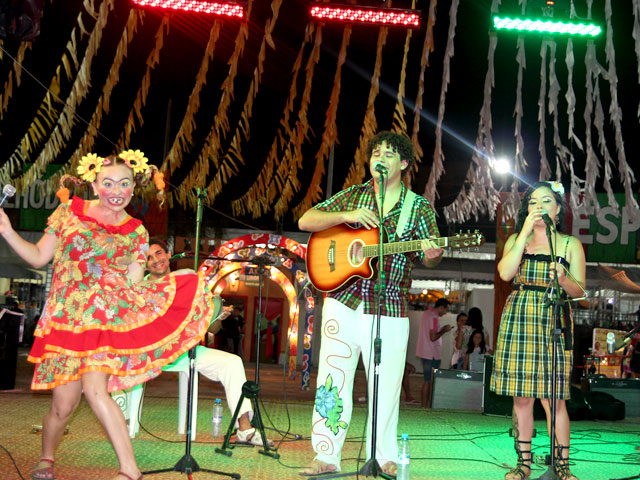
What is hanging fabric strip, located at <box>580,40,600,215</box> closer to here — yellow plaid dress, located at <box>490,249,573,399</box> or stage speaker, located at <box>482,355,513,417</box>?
yellow plaid dress, located at <box>490,249,573,399</box>

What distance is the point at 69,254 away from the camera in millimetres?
3590

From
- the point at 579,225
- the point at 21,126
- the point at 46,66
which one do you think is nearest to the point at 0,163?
the point at 21,126

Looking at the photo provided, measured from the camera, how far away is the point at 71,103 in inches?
245

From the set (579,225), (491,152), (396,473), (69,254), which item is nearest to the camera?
(69,254)

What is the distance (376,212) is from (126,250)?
4.46 ft

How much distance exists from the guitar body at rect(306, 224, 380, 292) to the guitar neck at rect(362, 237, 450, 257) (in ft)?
0.12

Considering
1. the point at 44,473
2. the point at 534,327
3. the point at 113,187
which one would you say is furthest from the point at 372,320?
the point at 44,473

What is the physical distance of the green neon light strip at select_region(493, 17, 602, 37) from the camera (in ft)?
21.0

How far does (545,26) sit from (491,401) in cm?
378

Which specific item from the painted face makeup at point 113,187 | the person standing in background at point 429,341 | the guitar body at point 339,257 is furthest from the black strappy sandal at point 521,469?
the person standing in background at point 429,341

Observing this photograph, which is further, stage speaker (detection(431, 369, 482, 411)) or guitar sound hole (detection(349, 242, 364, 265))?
stage speaker (detection(431, 369, 482, 411))

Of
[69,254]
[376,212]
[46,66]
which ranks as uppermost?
[46,66]

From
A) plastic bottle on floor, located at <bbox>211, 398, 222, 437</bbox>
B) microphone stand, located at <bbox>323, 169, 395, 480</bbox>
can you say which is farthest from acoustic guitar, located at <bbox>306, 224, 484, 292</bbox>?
plastic bottle on floor, located at <bbox>211, 398, 222, 437</bbox>

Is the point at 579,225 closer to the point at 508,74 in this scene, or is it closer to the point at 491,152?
the point at 508,74
